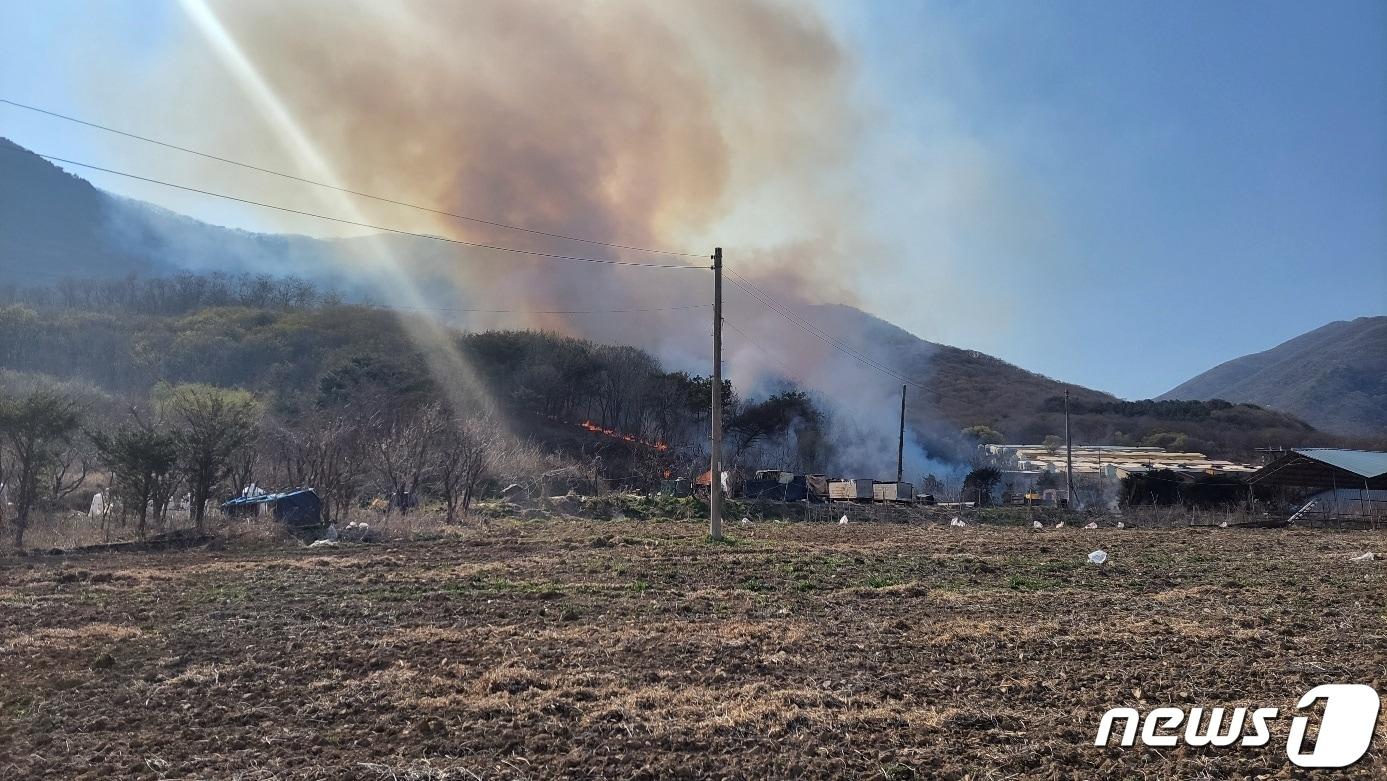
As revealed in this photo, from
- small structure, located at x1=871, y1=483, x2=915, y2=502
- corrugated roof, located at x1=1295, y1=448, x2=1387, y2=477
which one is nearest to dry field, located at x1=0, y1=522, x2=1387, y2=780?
small structure, located at x1=871, y1=483, x2=915, y2=502

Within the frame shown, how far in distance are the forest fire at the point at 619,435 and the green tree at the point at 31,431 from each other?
35.7 meters

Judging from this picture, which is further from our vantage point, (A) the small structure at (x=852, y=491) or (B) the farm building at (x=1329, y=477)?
(A) the small structure at (x=852, y=491)

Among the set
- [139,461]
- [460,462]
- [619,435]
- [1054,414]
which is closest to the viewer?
[139,461]

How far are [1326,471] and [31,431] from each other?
55662mm

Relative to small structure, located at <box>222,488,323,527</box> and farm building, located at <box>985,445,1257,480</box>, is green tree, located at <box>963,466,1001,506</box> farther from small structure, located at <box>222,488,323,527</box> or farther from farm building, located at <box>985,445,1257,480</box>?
small structure, located at <box>222,488,323,527</box>

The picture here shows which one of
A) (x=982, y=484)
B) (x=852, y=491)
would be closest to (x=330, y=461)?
(x=852, y=491)

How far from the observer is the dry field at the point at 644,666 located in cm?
537

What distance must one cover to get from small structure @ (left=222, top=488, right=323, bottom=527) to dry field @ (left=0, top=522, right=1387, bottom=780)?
28.1 ft

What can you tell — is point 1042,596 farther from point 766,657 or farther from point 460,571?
point 460,571

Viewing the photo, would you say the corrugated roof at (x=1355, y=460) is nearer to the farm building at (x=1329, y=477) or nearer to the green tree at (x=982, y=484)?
the farm building at (x=1329, y=477)

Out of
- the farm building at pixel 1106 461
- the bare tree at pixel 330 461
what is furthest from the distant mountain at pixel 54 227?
the farm building at pixel 1106 461

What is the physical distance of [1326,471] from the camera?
42.8m

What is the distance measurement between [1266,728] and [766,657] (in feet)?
13.6

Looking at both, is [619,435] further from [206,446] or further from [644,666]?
[644,666]
